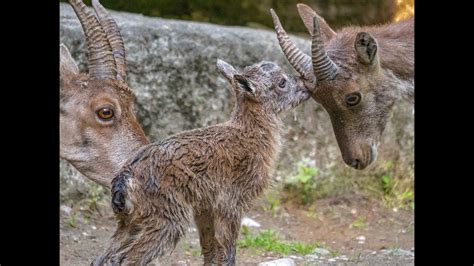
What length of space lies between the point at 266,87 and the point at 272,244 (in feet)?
9.10

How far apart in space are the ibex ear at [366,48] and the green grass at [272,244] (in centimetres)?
212

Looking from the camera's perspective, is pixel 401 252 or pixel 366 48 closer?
pixel 366 48

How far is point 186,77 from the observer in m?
12.0

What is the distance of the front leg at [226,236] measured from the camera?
7117 mm

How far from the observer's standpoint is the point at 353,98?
9258 millimetres

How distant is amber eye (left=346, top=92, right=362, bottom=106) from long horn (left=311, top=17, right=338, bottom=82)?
1.02 ft

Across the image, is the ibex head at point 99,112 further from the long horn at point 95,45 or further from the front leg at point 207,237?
the front leg at point 207,237

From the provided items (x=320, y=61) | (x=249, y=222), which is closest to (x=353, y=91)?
(x=320, y=61)

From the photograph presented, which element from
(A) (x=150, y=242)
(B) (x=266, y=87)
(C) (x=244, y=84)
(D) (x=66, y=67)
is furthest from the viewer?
(D) (x=66, y=67)

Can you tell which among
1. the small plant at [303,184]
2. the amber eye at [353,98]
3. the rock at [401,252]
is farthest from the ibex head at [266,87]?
the small plant at [303,184]

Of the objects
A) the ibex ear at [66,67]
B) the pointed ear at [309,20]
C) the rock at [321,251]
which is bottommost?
the rock at [321,251]

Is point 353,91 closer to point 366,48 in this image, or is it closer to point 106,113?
point 366,48

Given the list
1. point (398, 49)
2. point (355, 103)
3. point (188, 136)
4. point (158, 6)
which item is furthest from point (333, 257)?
point (158, 6)

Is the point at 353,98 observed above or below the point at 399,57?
below
